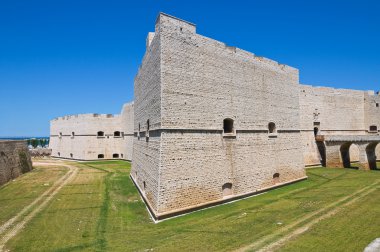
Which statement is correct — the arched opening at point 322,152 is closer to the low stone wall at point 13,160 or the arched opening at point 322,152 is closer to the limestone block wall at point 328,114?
the limestone block wall at point 328,114

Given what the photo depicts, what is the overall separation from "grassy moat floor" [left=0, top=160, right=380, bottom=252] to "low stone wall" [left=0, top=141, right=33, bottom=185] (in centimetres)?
351

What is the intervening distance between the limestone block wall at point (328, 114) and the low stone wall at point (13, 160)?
79.8 feet

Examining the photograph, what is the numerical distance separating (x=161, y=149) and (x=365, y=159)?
19.2 m

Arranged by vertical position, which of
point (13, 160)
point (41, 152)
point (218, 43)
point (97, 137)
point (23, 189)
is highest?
point (218, 43)

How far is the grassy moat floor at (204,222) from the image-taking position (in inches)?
318

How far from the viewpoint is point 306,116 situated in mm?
26688

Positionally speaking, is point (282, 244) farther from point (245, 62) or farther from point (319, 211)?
point (245, 62)

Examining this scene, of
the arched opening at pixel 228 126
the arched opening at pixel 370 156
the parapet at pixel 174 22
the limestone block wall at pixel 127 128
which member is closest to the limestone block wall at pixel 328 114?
the arched opening at pixel 370 156

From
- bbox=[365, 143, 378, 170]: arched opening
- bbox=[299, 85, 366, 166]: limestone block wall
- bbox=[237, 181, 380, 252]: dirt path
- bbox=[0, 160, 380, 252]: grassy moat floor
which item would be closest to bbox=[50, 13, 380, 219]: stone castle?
bbox=[365, 143, 378, 170]: arched opening

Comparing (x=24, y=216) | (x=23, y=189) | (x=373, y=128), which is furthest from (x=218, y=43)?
(x=373, y=128)

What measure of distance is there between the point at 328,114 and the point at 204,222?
22.9 m

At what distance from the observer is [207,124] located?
12.8 m

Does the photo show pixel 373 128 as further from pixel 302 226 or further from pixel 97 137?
pixel 97 137

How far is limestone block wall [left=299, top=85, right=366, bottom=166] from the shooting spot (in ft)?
86.1
